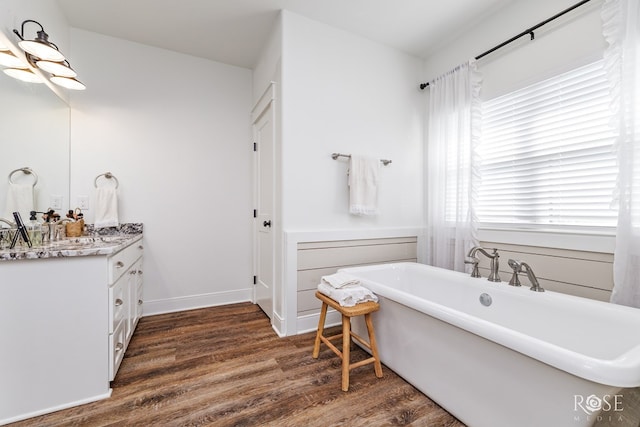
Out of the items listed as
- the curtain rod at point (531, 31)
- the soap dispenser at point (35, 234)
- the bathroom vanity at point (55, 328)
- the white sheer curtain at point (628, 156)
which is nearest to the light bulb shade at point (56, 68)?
the soap dispenser at point (35, 234)

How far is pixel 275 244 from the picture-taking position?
96.1 inches

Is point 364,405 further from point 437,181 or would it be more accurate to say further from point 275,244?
point 437,181

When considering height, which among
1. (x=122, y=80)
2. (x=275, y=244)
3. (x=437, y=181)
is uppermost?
(x=122, y=80)

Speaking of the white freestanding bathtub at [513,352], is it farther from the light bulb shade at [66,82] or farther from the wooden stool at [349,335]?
the light bulb shade at [66,82]

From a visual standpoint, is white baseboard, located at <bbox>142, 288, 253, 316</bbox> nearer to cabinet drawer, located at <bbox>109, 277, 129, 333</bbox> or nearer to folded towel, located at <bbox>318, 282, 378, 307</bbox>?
cabinet drawer, located at <bbox>109, 277, 129, 333</bbox>

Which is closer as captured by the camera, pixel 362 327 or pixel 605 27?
pixel 605 27

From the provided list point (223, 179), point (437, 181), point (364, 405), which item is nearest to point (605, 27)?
point (437, 181)

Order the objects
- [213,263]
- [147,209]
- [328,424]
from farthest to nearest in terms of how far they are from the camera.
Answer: [213,263], [147,209], [328,424]

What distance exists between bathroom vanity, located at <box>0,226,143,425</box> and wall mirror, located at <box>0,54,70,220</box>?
0.65 m

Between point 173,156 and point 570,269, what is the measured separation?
3.55 m

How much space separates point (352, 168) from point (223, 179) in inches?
61.0

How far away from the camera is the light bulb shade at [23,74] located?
65.0 inches

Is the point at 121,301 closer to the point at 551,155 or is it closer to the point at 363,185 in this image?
the point at 363,185

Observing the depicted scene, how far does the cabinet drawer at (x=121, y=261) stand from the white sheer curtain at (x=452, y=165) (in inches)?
102
